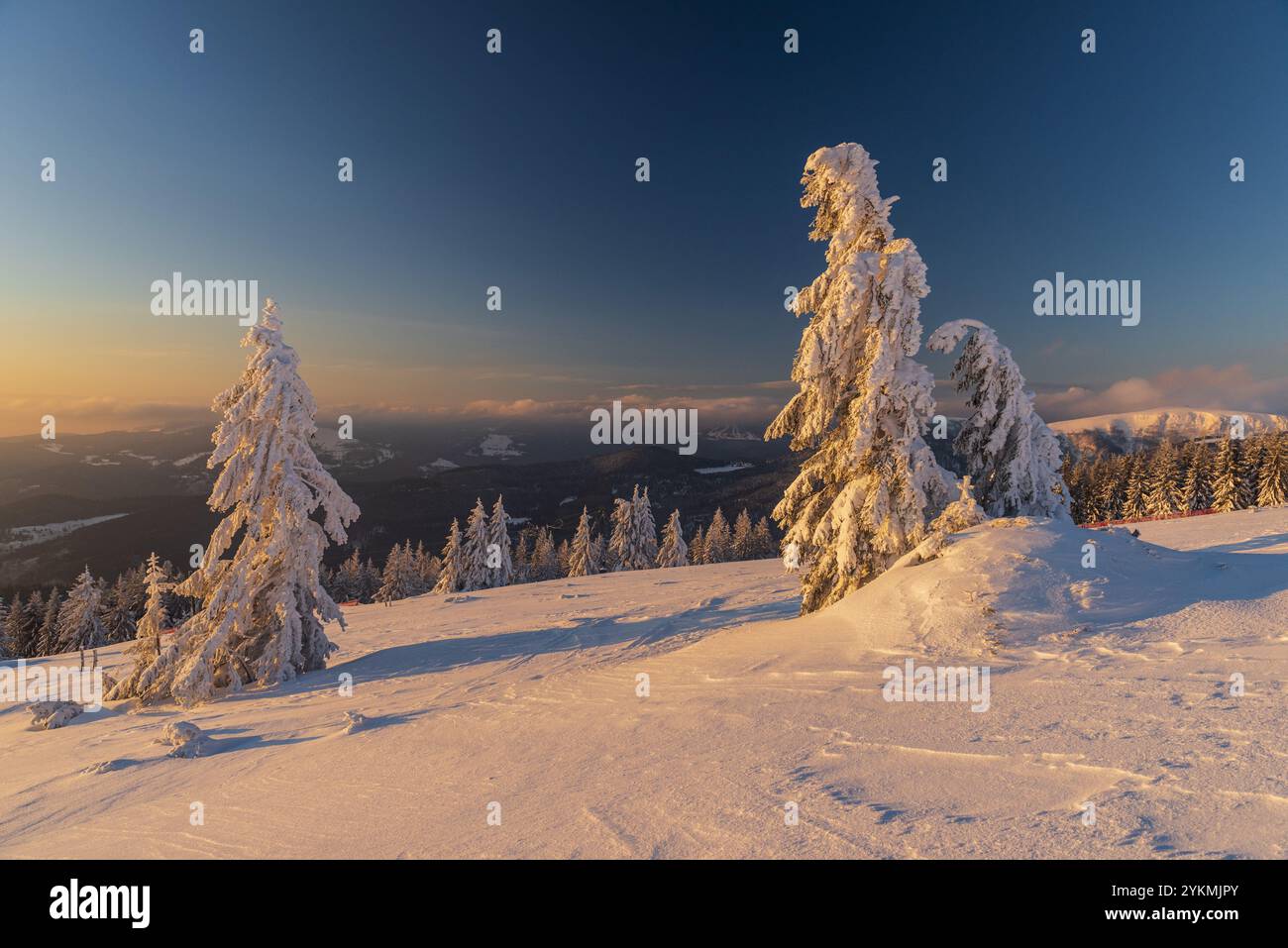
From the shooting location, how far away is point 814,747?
5.56m

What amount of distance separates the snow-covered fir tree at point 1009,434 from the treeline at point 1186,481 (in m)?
40.0

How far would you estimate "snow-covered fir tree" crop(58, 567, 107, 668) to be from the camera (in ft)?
173

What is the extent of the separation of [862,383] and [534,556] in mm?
71337

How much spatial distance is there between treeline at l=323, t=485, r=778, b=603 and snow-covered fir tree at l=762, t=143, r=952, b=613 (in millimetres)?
34958

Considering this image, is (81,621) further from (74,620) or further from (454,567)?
(454,567)

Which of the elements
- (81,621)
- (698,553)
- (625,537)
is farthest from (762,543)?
(81,621)

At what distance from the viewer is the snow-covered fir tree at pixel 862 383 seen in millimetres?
12750


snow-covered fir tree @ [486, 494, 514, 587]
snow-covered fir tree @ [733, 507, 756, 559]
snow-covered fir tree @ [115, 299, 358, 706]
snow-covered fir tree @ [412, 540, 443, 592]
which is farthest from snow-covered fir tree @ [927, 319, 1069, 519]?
snow-covered fir tree @ [412, 540, 443, 592]

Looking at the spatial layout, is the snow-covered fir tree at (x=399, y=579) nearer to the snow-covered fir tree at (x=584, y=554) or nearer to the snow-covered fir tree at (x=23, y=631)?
the snow-covered fir tree at (x=584, y=554)
